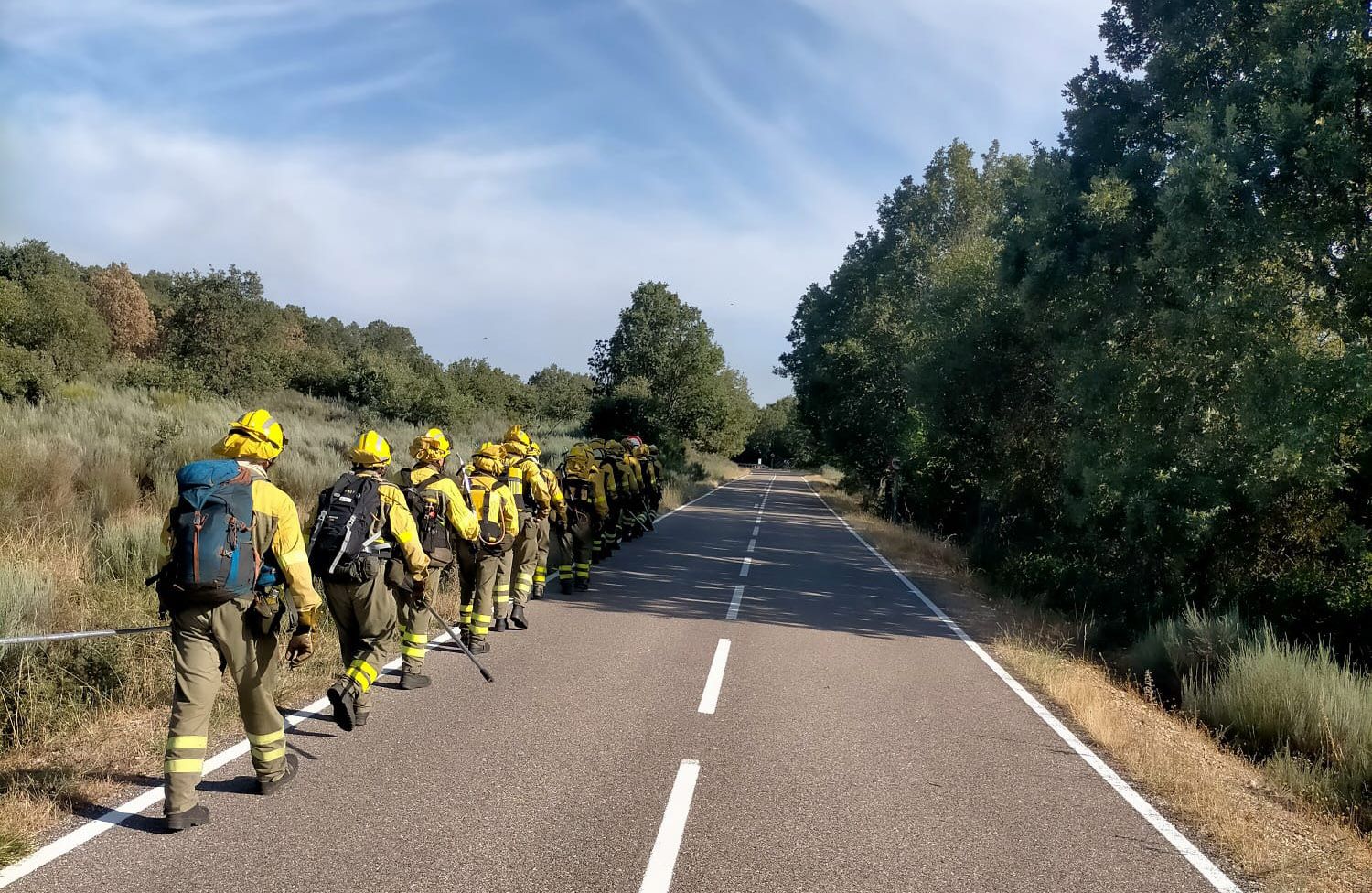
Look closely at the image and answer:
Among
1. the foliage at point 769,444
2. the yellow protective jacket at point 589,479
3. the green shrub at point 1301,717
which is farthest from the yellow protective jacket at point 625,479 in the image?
the foliage at point 769,444

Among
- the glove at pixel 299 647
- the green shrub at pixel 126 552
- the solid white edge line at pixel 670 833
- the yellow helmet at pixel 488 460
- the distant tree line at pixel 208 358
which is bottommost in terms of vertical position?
the solid white edge line at pixel 670 833

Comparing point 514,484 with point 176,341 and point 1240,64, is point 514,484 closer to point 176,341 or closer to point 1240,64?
point 1240,64

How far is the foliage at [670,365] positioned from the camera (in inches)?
1802

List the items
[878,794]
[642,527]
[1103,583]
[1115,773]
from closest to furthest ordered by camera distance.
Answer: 1. [878,794]
2. [1115,773]
3. [1103,583]
4. [642,527]

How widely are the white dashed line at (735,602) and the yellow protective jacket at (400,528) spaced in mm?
5385

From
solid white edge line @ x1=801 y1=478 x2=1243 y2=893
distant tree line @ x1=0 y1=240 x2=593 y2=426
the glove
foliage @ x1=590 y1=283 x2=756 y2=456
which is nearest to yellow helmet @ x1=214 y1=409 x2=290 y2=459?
the glove

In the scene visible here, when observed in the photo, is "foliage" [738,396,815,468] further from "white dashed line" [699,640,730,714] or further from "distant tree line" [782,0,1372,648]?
"white dashed line" [699,640,730,714]

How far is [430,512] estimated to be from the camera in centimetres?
699

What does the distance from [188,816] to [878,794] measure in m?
3.61

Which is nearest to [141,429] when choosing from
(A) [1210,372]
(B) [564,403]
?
(A) [1210,372]

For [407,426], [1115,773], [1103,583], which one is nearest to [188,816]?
[1115,773]

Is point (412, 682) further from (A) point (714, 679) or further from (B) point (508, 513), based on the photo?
(A) point (714, 679)

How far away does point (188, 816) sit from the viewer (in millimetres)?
4188

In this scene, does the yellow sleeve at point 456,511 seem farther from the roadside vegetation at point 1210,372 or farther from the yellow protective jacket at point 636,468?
the yellow protective jacket at point 636,468
